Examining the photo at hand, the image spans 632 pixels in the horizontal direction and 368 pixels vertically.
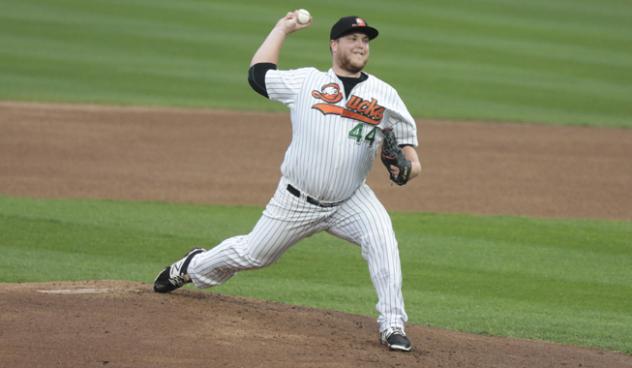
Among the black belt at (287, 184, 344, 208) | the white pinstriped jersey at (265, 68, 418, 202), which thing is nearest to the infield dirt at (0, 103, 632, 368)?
the black belt at (287, 184, 344, 208)

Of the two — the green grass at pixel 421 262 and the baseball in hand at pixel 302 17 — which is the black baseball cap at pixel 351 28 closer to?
the baseball in hand at pixel 302 17

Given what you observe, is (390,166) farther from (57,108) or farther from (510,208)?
(57,108)

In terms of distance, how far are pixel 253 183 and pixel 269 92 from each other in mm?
6939

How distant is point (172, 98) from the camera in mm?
19781

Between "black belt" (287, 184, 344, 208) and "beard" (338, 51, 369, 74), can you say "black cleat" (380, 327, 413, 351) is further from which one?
"beard" (338, 51, 369, 74)

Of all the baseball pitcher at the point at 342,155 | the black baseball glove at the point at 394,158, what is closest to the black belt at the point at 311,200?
the baseball pitcher at the point at 342,155

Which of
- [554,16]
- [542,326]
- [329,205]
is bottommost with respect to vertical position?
[542,326]

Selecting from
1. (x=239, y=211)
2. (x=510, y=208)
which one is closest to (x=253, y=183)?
(x=239, y=211)

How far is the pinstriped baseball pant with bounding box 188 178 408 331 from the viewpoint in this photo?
22.1ft

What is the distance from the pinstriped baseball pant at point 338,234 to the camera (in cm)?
672

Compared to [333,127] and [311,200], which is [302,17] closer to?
[333,127]

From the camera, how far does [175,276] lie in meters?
7.39

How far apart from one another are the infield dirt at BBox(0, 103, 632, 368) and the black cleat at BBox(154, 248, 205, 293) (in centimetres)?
10

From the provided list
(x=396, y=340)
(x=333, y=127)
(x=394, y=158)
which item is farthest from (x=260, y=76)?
(x=396, y=340)
